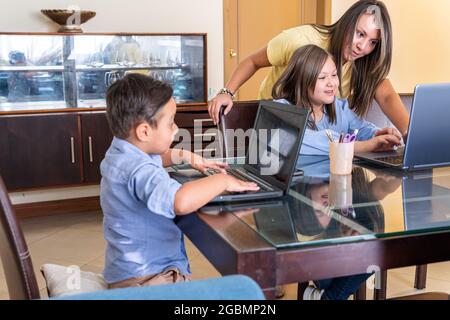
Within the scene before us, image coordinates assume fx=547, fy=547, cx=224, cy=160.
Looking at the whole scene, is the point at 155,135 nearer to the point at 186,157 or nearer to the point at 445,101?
the point at 186,157

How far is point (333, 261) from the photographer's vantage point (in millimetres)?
1012

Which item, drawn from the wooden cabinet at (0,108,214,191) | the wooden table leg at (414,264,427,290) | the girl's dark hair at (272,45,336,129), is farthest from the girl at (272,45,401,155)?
the wooden cabinet at (0,108,214,191)

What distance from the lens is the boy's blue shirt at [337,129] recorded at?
1898mm

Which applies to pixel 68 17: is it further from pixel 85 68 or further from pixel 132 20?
pixel 132 20

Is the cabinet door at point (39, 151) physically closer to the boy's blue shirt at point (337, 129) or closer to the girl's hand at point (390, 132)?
the boy's blue shirt at point (337, 129)

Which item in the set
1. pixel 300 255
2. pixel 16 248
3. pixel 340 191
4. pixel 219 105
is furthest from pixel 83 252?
pixel 300 255

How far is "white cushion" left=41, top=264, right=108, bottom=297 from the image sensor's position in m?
1.31

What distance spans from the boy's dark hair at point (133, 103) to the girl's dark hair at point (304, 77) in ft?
2.32

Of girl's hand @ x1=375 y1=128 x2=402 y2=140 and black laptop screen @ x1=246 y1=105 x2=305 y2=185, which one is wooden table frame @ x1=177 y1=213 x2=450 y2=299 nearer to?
black laptop screen @ x1=246 y1=105 x2=305 y2=185

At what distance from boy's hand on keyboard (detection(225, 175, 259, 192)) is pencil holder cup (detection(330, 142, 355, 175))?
1.17ft

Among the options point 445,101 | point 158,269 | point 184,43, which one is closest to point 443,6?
point 184,43

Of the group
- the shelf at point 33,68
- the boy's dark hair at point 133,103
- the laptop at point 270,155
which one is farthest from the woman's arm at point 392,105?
the shelf at point 33,68

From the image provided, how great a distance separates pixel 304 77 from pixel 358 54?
12.2 inches

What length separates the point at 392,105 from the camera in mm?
2119
